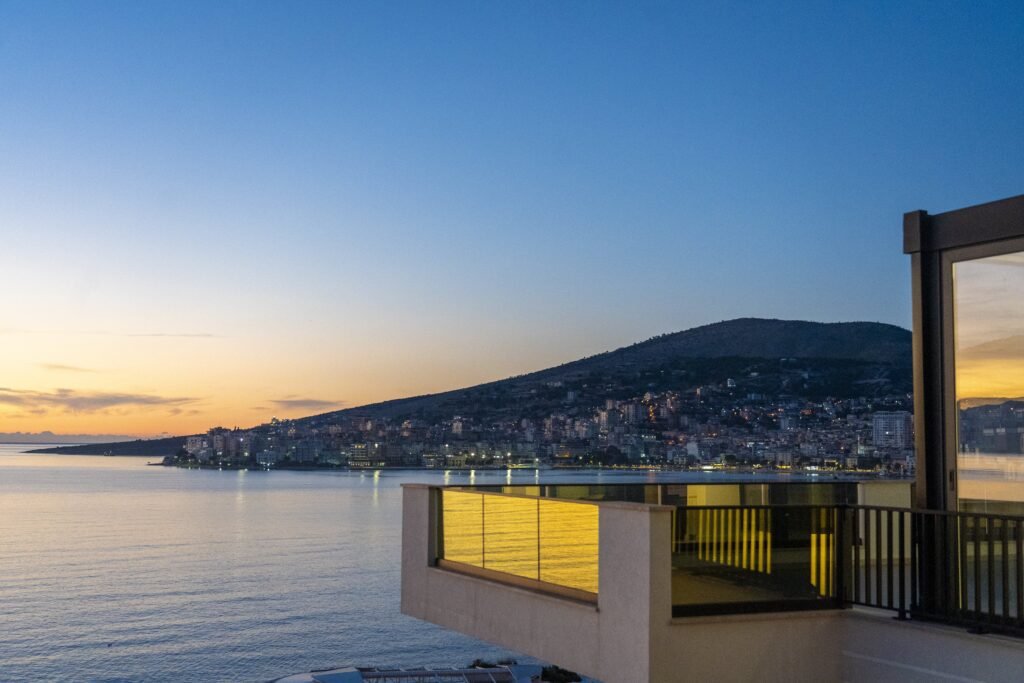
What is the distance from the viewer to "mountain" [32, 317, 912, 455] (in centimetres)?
10456

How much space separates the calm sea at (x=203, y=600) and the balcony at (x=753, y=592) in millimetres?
43293

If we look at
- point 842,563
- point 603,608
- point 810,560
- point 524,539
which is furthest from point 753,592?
point 524,539

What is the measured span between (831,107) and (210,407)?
81.8 metres

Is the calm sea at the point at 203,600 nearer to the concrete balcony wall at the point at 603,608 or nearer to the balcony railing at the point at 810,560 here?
the concrete balcony wall at the point at 603,608

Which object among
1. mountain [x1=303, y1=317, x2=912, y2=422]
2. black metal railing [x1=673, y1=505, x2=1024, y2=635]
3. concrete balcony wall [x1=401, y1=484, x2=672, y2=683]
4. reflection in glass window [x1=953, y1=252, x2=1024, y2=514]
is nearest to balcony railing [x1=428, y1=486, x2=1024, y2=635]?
black metal railing [x1=673, y1=505, x2=1024, y2=635]

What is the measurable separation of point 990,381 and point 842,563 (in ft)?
6.06

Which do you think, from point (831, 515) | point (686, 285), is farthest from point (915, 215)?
point (686, 285)

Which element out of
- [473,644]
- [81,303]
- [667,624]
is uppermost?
[81,303]

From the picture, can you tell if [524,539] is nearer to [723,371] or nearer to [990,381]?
[990,381]

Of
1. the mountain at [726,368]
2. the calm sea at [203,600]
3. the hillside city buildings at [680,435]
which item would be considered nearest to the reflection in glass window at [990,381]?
Answer: the calm sea at [203,600]

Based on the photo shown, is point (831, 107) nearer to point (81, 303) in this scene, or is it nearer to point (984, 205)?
point (984, 205)

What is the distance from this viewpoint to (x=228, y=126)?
4169cm

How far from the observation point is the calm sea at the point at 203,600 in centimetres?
4969

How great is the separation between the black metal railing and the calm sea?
44357 millimetres
